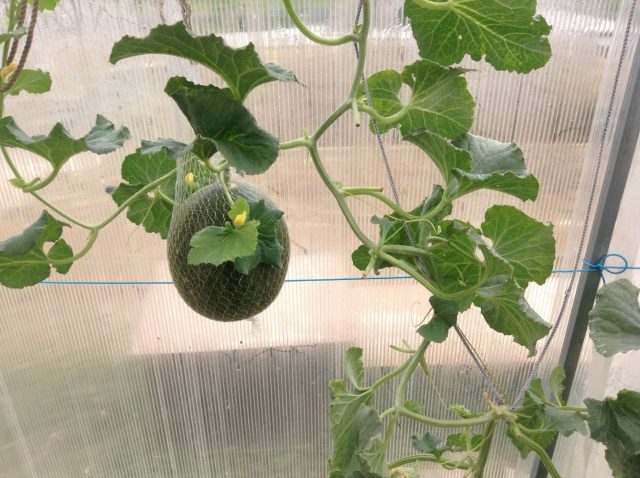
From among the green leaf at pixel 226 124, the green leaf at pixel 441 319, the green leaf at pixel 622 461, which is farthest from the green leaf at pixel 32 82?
the green leaf at pixel 622 461

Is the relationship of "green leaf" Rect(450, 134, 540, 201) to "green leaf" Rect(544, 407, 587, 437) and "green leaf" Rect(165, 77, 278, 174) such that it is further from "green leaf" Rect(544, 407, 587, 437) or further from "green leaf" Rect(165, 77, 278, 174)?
"green leaf" Rect(544, 407, 587, 437)

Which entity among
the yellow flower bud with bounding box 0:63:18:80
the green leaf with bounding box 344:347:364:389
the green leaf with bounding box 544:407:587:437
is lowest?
the green leaf with bounding box 544:407:587:437

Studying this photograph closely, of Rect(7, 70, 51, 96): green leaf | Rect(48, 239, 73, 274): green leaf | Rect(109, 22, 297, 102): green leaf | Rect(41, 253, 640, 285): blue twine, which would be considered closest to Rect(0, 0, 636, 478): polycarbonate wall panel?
Rect(41, 253, 640, 285): blue twine

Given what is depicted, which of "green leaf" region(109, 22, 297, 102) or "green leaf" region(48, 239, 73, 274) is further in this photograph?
"green leaf" region(48, 239, 73, 274)

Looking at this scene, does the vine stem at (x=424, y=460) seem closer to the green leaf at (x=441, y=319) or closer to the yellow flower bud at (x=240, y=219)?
the green leaf at (x=441, y=319)

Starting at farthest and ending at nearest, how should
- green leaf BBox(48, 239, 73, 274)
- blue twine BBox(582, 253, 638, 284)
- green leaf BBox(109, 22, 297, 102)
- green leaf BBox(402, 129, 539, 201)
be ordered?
blue twine BBox(582, 253, 638, 284) < green leaf BBox(48, 239, 73, 274) < green leaf BBox(402, 129, 539, 201) < green leaf BBox(109, 22, 297, 102)

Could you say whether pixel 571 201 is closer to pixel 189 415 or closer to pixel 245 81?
pixel 245 81
